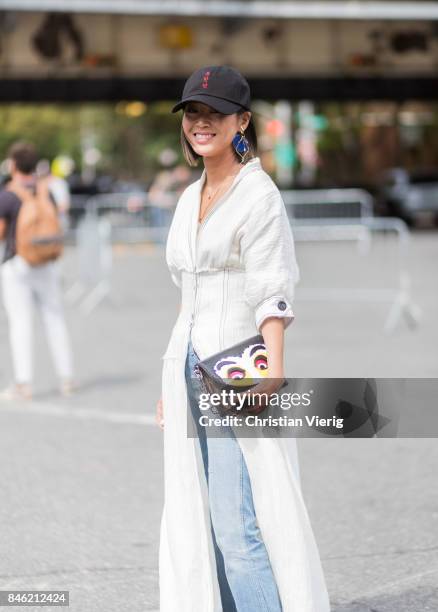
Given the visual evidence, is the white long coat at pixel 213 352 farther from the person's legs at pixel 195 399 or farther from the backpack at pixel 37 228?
the backpack at pixel 37 228

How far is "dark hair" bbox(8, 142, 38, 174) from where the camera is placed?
9.74 m

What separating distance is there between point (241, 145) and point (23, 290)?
20.1 ft

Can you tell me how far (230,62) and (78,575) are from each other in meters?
29.4

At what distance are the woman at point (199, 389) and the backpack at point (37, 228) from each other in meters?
5.84

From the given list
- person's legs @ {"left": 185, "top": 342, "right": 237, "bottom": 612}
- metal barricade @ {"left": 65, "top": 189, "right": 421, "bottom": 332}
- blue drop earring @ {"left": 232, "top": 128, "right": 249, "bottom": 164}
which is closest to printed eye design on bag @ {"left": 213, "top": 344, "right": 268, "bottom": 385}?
person's legs @ {"left": 185, "top": 342, "right": 237, "bottom": 612}

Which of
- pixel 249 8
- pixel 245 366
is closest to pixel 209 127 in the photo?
pixel 245 366

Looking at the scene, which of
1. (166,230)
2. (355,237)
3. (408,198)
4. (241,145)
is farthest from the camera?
(408,198)

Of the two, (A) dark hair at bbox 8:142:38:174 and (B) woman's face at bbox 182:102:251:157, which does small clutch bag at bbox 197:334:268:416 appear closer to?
(B) woman's face at bbox 182:102:251:157

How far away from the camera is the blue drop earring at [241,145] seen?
3.86m

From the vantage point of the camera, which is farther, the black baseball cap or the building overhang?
the building overhang

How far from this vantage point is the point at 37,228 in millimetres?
9773

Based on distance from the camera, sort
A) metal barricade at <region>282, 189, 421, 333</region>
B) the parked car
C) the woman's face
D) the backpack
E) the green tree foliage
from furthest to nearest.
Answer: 1. the green tree foliage
2. the parked car
3. metal barricade at <region>282, 189, 421, 333</region>
4. the backpack
5. the woman's face

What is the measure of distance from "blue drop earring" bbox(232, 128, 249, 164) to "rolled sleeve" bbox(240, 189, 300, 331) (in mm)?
184

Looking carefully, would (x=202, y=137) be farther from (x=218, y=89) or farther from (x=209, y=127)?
(x=218, y=89)
